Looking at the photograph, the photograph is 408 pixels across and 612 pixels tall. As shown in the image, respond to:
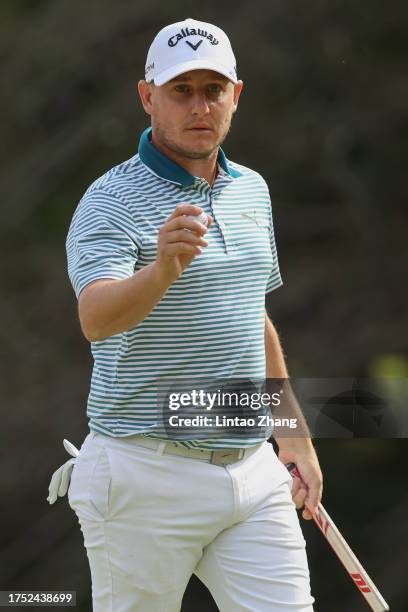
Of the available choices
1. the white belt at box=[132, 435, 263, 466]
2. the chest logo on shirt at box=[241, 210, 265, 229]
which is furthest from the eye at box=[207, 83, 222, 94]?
the white belt at box=[132, 435, 263, 466]

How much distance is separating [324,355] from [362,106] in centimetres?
84

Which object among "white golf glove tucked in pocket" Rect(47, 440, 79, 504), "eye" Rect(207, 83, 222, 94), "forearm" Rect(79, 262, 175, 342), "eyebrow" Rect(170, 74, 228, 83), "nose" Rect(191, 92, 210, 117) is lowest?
"white golf glove tucked in pocket" Rect(47, 440, 79, 504)

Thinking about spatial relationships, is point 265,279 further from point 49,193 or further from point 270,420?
point 49,193

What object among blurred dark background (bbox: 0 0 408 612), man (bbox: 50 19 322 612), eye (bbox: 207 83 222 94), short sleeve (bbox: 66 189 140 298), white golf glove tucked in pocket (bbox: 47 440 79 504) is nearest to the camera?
short sleeve (bbox: 66 189 140 298)

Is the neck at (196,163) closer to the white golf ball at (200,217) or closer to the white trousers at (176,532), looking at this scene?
the white golf ball at (200,217)

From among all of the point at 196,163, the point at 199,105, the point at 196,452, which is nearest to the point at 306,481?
the point at 196,452

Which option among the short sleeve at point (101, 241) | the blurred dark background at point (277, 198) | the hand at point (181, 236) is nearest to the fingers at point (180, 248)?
the hand at point (181, 236)

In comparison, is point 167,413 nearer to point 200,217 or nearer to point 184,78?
point 200,217

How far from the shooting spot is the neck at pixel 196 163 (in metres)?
2.58

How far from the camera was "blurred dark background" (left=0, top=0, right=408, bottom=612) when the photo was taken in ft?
15.1

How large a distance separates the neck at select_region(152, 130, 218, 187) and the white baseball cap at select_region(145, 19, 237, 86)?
5.0 inches

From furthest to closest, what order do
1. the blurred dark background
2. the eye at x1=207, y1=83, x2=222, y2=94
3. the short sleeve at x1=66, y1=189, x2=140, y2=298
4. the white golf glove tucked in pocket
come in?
1. the blurred dark background
2. the white golf glove tucked in pocket
3. the eye at x1=207, y1=83, x2=222, y2=94
4. the short sleeve at x1=66, y1=189, x2=140, y2=298

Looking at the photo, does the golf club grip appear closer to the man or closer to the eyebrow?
the man

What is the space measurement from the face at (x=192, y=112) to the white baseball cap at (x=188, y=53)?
0.02 metres
